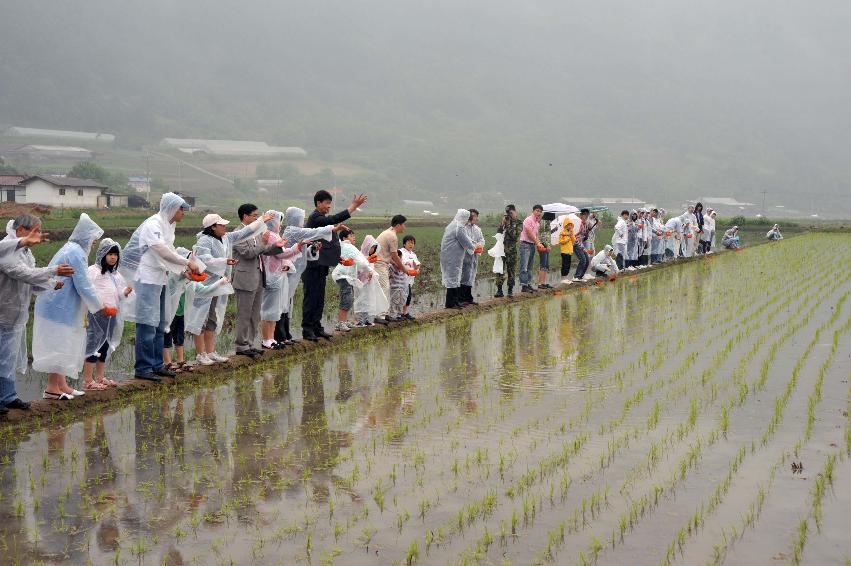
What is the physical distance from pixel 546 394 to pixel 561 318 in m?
6.07

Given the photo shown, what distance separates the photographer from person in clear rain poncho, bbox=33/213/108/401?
28.2 ft

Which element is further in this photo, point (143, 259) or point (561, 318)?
point (561, 318)

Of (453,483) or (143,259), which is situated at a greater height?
(143,259)

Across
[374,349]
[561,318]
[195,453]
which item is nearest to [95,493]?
[195,453]

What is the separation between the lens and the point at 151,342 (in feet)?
32.1

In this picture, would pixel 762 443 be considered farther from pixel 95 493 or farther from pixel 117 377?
pixel 117 377

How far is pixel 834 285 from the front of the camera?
2102 centimetres

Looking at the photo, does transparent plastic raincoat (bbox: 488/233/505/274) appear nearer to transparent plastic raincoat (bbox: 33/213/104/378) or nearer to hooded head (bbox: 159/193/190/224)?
hooded head (bbox: 159/193/190/224)

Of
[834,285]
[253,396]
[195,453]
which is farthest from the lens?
[834,285]

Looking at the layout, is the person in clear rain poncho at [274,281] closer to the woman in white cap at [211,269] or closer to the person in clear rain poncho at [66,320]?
the woman in white cap at [211,269]

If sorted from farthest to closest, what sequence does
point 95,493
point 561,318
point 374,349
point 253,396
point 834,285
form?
point 834,285 → point 561,318 → point 374,349 → point 253,396 → point 95,493

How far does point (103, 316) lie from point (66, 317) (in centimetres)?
66

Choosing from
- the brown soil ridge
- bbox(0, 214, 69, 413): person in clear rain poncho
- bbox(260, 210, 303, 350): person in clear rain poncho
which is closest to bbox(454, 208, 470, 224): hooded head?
the brown soil ridge

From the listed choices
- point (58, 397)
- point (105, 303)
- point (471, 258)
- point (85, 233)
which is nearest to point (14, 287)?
point (85, 233)
